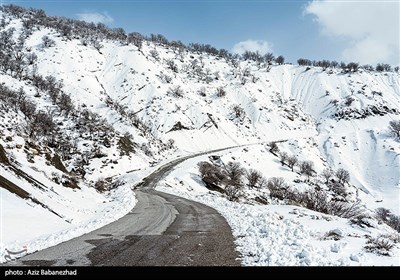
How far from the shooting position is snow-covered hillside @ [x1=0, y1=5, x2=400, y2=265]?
22.5 metres

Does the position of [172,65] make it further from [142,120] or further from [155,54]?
[142,120]

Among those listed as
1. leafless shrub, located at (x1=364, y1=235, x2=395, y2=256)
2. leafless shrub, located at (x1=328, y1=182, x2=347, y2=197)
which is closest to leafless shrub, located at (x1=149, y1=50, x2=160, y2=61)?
leafless shrub, located at (x1=328, y1=182, x2=347, y2=197)

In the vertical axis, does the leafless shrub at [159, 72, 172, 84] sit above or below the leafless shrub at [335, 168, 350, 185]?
above

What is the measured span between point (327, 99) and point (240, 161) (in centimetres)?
7749

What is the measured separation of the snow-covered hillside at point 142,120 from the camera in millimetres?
22484

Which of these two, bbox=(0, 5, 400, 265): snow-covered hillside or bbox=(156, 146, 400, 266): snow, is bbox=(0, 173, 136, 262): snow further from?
bbox=(156, 146, 400, 266): snow

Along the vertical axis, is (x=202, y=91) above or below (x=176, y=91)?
above

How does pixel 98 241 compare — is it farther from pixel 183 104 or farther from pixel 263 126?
pixel 263 126

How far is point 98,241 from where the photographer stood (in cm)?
1137


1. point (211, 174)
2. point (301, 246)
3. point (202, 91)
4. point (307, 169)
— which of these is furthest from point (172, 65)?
point (301, 246)

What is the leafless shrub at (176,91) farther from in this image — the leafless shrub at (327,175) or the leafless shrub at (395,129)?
the leafless shrub at (395,129)

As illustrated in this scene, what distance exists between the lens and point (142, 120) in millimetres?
88938

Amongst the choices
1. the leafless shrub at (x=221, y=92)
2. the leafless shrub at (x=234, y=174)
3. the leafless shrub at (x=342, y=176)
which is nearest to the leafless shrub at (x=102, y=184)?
the leafless shrub at (x=234, y=174)

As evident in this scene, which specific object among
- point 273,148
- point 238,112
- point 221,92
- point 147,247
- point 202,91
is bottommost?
point 147,247
